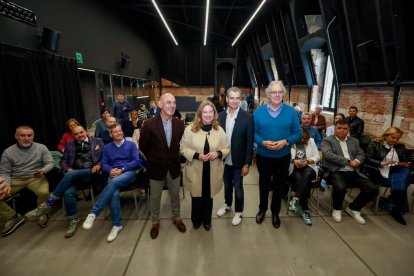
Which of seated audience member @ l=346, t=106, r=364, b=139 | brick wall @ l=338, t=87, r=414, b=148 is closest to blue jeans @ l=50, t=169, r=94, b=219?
seated audience member @ l=346, t=106, r=364, b=139

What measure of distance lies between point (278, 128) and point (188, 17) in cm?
1216

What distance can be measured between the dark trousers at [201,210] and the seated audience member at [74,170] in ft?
4.66

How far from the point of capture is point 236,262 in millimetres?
2084

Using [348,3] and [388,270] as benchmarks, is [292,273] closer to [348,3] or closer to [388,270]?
[388,270]

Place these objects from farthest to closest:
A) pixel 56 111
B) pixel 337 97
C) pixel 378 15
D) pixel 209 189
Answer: pixel 337 97
pixel 56 111
pixel 378 15
pixel 209 189

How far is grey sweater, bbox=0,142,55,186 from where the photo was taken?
260 cm

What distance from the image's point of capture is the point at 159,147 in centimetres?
226

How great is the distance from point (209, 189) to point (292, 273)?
1.14 metres

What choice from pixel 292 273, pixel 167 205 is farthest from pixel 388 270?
pixel 167 205

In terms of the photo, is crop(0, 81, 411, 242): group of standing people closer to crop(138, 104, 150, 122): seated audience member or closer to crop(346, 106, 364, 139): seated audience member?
crop(346, 106, 364, 139): seated audience member

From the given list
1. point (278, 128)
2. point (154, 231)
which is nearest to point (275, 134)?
point (278, 128)

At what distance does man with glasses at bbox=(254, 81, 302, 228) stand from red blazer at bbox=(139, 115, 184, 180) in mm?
954

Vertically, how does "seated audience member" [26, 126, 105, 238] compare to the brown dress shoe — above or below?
above

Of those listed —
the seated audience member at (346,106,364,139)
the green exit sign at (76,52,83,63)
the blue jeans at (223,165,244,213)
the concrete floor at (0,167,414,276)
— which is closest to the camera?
the concrete floor at (0,167,414,276)
